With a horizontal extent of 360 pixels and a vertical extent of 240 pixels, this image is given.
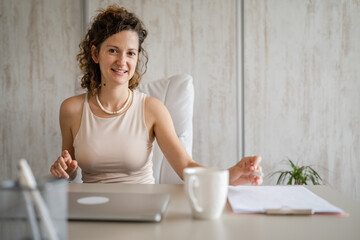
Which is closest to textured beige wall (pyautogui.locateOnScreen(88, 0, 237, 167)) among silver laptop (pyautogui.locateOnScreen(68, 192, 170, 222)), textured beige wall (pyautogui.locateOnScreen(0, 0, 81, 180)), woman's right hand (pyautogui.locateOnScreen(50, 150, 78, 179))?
textured beige wall (pyautogui.locateOnScreen(0, 0, 81, 180))

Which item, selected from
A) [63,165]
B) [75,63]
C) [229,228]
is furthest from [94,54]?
[229,228]

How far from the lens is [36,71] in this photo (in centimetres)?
253

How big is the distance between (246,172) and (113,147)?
65 centimetres

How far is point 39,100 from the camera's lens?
254 cm

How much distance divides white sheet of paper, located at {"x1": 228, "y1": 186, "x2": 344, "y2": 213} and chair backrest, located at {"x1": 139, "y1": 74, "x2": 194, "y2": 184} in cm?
76

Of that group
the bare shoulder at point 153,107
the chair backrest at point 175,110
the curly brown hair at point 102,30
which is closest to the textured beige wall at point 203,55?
the chair backrest at point 175,110

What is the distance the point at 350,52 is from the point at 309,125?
0.59m

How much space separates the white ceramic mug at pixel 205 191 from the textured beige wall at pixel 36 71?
2.03 meters

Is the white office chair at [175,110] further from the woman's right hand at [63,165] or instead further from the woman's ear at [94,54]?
the woman's right hand at [63,165]

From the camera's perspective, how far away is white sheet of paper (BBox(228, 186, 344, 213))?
0.77m

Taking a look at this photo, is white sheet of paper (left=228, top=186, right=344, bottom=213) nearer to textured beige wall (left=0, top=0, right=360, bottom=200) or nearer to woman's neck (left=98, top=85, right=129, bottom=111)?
woman's neck (left=98, top=85, right=129, bottom=111)

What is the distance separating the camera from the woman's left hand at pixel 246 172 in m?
0.99

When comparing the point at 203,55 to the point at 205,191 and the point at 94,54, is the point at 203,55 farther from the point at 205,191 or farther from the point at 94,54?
the point at 205,191

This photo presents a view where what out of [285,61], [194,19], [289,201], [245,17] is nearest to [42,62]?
[194,19]
